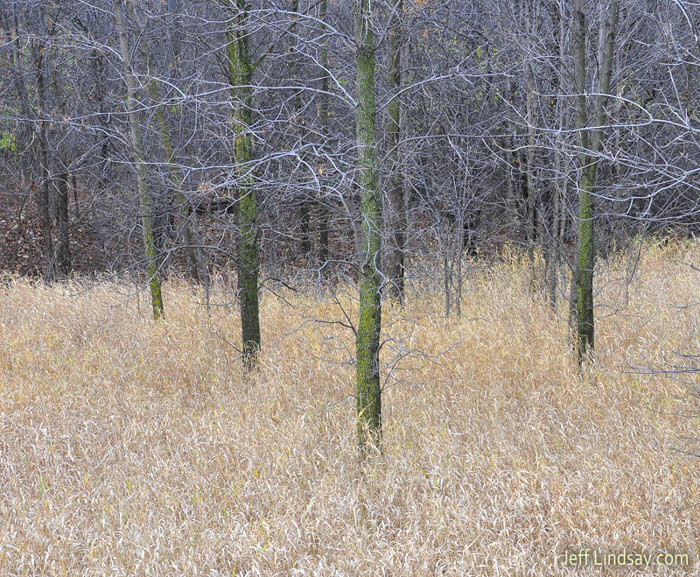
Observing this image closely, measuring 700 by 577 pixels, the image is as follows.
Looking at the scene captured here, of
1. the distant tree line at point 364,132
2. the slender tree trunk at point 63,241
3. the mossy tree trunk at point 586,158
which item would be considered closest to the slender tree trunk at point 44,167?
the distant tree line at point 364,132

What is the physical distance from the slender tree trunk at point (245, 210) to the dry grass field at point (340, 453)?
1.20 ft

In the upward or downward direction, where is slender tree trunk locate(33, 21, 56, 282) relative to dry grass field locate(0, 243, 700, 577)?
upward

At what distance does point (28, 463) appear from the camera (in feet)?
17.3

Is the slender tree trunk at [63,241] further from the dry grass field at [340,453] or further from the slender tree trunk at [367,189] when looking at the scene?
the slender tree trunk at [367,189]

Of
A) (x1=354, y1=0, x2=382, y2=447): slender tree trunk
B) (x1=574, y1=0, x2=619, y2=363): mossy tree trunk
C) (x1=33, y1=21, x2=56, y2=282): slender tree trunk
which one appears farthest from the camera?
(x1=33, y1=21, x2=56, y2=282): slender tree trunk

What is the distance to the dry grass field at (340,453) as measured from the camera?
153 inches

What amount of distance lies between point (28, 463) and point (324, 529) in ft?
9.37

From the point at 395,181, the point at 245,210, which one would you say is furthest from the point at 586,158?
the point at 245,210

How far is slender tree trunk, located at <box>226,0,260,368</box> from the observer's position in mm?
6715

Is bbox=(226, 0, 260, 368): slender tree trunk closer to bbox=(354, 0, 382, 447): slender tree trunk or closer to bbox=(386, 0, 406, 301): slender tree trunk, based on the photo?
bbox=(386, 0, 406, 301): slender tree trunk

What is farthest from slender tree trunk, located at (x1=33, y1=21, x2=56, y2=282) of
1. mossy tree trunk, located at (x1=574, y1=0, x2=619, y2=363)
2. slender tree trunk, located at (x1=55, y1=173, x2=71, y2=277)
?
mossy tree trunk, located at (x1=574, y1=0, x2=619, y2=363)

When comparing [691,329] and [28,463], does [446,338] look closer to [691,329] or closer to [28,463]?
A: [691,329]

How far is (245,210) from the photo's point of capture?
6.93 metres

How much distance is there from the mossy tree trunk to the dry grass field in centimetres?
46
